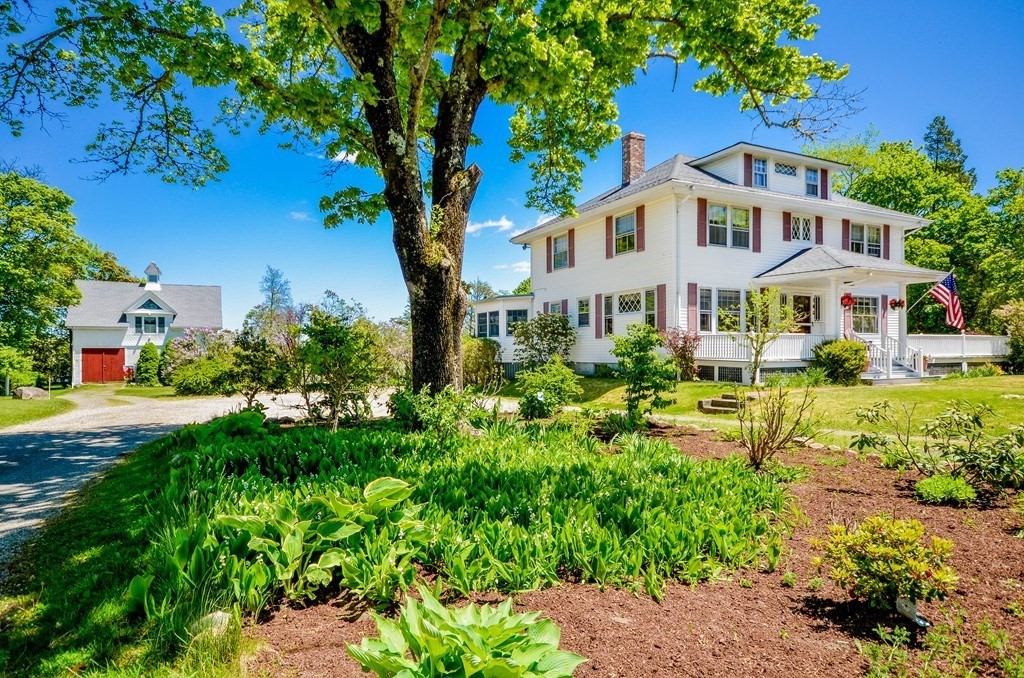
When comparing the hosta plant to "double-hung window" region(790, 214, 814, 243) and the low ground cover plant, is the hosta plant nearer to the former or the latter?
the low ground cover plant

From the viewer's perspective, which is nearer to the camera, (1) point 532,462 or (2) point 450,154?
(1) point 532,462

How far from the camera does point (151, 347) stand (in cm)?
2730

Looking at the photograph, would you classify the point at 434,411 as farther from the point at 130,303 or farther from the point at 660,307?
the point at 130,303

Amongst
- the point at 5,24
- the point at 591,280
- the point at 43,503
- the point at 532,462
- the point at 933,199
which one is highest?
the point at 933,199

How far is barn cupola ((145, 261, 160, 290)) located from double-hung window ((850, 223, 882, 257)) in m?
40.9

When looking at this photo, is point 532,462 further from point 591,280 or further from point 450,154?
A: point 591,280

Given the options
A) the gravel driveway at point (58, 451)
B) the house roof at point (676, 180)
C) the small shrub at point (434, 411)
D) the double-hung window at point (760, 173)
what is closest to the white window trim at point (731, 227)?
the house roof at point (676, 180)

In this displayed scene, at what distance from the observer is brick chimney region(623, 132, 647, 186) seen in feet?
64.8

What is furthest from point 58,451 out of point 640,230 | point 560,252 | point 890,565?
point 560,252

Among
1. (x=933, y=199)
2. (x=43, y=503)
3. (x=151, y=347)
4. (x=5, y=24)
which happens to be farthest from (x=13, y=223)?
(x=933, y=199)

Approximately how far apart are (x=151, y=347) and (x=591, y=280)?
24.8m

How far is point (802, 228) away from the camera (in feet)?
59.2

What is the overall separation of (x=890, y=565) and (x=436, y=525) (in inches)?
98.0

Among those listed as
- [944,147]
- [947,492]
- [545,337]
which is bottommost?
[947,492]
